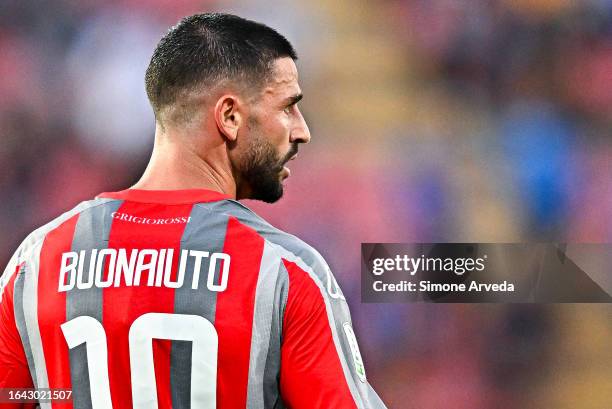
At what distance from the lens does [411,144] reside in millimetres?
2459

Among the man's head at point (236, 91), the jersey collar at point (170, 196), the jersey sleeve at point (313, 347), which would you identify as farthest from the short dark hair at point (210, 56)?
the jersey sleeve at point (313, 347)

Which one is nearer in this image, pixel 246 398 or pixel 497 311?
pixel 246 398

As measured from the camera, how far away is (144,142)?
2.44 metres

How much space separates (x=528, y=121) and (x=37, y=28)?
1504 mm

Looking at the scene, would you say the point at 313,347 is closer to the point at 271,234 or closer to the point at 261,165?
the point at 271,234

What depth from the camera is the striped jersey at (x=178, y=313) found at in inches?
27.3

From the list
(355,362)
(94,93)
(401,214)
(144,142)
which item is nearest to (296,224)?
(401,214)

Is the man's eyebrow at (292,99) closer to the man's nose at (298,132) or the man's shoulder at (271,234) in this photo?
the man's nose at (298,132)

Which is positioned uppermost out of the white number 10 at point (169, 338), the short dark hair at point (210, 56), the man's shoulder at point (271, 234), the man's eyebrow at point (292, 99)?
the short dark hair at point (210, 56)

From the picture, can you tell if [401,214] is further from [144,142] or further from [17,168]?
[17,168]

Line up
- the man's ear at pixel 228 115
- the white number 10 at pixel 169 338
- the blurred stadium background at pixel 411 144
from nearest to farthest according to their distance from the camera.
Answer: the white number 10 at pixel 169 338 < the man's ear at pixel 228 115 < the blurred stadium background at pixel 411 144

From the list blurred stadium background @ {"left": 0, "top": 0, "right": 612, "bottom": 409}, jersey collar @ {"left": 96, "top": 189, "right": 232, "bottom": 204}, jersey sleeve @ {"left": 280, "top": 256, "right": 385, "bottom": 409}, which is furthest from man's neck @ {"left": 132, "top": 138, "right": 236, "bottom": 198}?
blurred stadium background @ {"left": 0, "top": 0, "right": 612, "bottom": 409}

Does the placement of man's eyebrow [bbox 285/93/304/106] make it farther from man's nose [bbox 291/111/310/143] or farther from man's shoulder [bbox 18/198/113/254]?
man's shoulder [bbox 18/198/113/254]

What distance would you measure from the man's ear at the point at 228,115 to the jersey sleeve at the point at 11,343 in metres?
0.23
